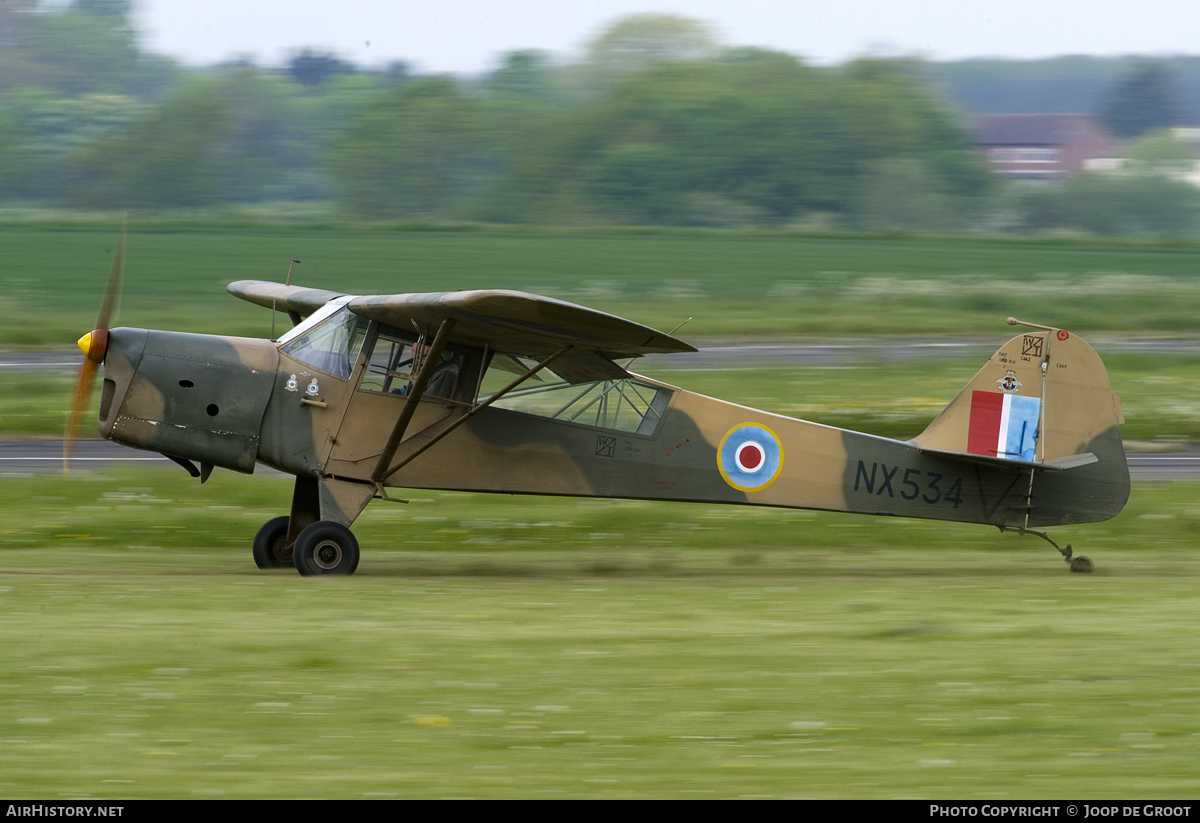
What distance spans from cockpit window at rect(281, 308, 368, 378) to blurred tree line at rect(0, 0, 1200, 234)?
41275 millimetres

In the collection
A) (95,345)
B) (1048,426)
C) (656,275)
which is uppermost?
(656,275)

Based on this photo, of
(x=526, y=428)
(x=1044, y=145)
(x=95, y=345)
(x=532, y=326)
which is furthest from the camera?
(x=1044, y=145)

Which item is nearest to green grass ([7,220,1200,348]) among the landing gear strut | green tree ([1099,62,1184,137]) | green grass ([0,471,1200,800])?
green grass ([0,471,1200,800])

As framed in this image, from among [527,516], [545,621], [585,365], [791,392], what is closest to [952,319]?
[791,392]

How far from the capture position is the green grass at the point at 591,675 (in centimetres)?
596

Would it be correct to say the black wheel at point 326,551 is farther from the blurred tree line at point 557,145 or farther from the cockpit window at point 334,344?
the blurred tree line at point 557,145

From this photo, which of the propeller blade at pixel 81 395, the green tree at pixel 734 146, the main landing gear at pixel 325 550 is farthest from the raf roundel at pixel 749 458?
the green tree at pixel 734 146

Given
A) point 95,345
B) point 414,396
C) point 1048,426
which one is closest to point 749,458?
point 1048,426

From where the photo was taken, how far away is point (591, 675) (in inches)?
309

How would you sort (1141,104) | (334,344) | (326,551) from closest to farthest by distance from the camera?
(326,551) → (334,344) → (1141,104)

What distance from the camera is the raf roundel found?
42.0ft

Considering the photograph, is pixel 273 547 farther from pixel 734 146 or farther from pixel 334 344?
pixel 734 146

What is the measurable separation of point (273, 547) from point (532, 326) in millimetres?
3783

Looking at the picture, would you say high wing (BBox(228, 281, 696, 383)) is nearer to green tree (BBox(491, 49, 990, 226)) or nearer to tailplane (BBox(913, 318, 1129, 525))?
tailplane (BBox(913, 318, 1129, 525))
